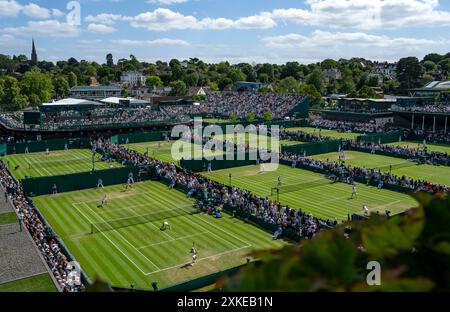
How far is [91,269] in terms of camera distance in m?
22.6

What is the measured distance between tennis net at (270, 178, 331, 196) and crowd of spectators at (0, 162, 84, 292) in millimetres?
18165

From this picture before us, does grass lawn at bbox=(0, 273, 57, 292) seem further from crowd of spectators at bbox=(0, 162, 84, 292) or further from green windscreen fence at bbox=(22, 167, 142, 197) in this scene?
green windscreen fence at bbox=(22, 167, 142, 197)

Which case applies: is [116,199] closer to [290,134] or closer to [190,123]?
[290,134]

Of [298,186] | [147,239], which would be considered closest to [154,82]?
[298,186]

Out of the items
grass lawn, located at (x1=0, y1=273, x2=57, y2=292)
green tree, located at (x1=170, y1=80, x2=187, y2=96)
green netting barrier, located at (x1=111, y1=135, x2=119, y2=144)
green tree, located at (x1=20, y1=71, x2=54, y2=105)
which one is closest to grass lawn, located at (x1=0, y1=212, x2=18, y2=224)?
grass lawn, located at (x1=0, y1=273, x2=57, y2=292)

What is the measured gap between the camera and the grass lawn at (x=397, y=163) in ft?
140

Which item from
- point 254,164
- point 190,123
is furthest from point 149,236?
point 190,123

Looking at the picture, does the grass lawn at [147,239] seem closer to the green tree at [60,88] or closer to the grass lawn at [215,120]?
the grass lawn at [215,120]

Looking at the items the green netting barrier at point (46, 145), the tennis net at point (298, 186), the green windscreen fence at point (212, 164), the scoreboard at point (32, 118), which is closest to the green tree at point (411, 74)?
the green windscreen fence at point (212, 164)

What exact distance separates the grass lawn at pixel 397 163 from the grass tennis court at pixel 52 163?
86.0 feet

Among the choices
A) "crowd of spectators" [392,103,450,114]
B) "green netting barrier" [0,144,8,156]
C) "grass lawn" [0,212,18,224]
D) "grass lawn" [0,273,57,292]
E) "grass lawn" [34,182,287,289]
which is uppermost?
"crowd of spectators" [392,103,450,114]

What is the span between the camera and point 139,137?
6606 centimetres

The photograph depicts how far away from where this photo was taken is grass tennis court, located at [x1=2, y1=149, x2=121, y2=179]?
150 ft
